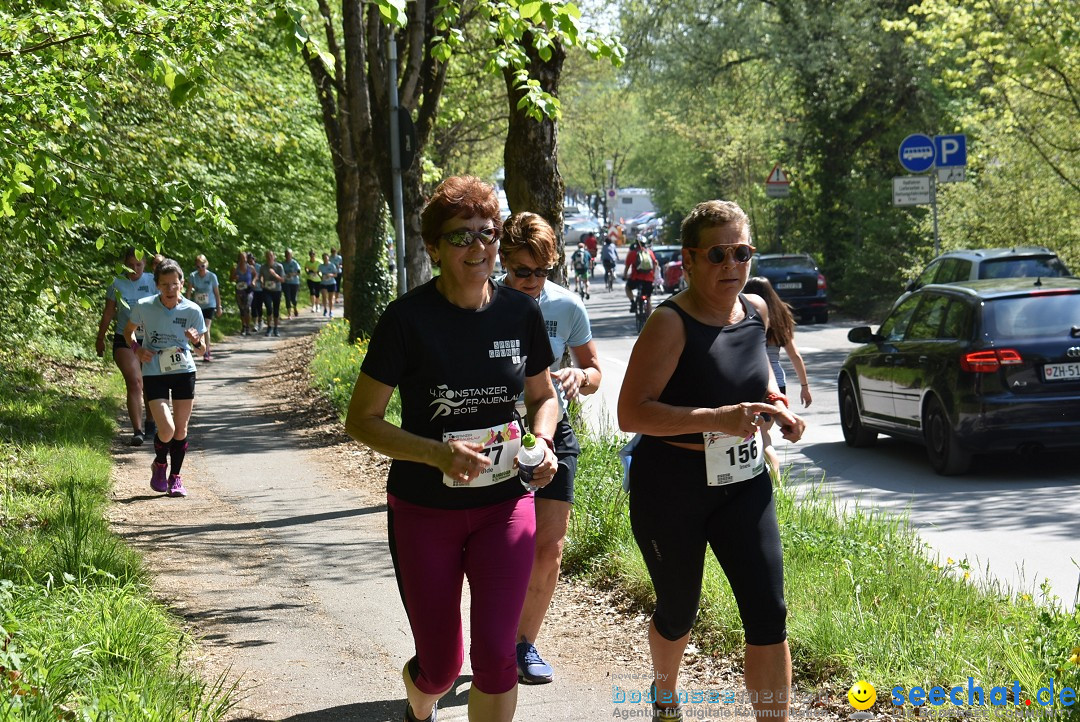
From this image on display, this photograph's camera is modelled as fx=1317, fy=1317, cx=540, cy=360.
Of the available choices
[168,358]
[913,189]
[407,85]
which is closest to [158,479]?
[168,358]

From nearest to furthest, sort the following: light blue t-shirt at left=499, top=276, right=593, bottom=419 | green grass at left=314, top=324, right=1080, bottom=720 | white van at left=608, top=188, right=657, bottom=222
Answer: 1. green grass at left=314, top=324, right=1080, bottom=720
2. light blue t-shirt at left=499, top=276, right=593, bottom=419
3. white van at left=608, top=188, right=657, bottom=222

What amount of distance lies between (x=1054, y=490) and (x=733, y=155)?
37.3 metres

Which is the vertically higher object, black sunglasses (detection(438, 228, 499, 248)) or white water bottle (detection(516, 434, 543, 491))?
black sunglasses (detection(438, 228, 499, 248))

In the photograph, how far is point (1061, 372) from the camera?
10594mm

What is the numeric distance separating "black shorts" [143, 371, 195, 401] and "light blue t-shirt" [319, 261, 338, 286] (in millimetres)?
27959

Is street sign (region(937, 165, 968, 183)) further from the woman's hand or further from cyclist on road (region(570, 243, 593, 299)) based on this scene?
cyclist on road (region(570, 243, 593, 299))

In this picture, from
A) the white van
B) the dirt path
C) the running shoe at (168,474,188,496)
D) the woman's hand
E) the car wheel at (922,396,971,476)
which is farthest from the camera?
the white van

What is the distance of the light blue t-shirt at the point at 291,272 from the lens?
34281 millimetres

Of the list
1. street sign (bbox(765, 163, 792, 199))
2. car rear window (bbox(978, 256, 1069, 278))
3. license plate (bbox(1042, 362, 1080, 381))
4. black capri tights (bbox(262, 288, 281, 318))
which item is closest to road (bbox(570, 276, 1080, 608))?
license plate (bbox(1042, 362, 1080, 381))

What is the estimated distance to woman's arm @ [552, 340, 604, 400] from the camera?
590 centimetres

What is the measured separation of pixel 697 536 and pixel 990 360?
269 inches

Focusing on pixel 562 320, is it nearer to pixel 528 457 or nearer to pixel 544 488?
pixel 544 488

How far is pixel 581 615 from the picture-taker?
23.0 feet

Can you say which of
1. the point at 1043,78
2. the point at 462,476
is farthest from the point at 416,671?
the point at 1043,78
